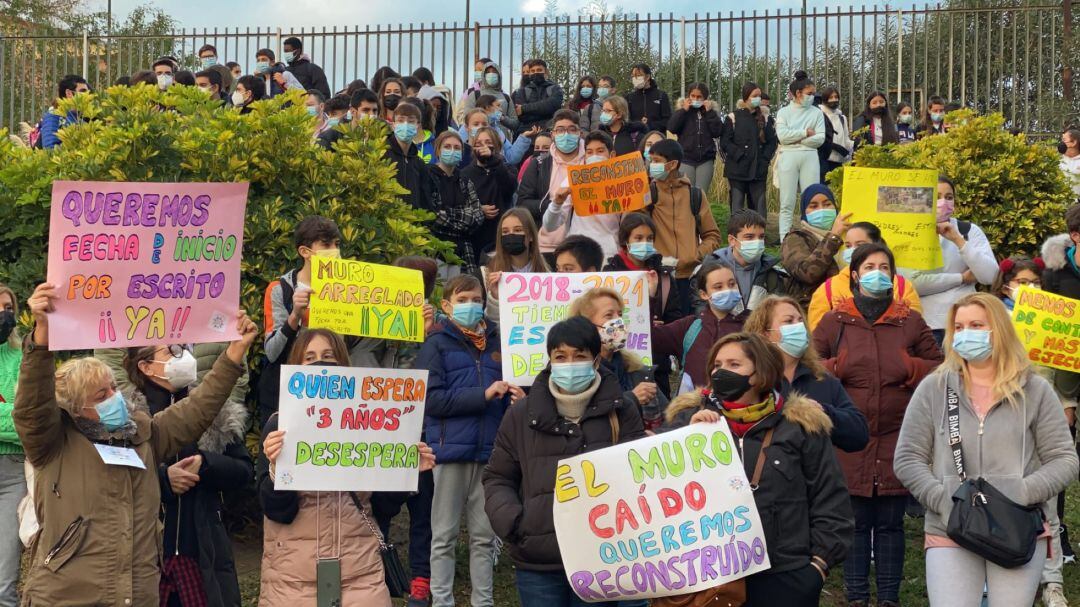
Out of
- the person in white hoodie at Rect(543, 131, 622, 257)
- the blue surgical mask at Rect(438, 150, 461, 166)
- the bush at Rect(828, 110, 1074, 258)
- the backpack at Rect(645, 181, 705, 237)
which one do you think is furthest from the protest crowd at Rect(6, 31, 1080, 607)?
the bush at Rect(828, 110, 1074, 258)

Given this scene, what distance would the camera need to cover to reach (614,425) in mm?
6582

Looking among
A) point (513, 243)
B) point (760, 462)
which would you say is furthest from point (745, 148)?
point (760, 462)

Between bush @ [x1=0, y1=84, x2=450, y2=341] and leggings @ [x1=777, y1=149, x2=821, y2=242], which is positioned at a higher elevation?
leggings @ [x1=777, y1=149, x2=821, y2=242]

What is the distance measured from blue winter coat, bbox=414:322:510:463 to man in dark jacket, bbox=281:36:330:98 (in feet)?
39.6

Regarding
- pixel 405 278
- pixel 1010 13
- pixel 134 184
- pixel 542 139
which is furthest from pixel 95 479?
pixel 1010 13

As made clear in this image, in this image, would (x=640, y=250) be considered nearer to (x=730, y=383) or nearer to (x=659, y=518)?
(x=730, y=383)

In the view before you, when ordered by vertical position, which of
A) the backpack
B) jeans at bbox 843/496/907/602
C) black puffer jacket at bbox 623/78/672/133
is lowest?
jeans at bbox 843/496/907/602

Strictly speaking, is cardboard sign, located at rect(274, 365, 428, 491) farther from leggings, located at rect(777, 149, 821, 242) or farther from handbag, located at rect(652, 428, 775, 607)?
leggings, located at rect(777, 149, 821, 242)

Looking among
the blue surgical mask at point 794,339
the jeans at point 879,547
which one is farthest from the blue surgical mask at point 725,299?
the jeans at point 879,547

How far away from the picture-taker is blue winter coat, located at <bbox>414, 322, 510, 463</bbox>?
8.28 meters

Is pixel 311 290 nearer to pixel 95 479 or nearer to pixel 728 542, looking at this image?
pixel 95 479

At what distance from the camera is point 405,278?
27.5ft

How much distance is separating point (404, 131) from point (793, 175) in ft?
19.7

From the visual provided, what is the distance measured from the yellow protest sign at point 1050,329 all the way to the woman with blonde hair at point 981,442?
1791 millimetres
